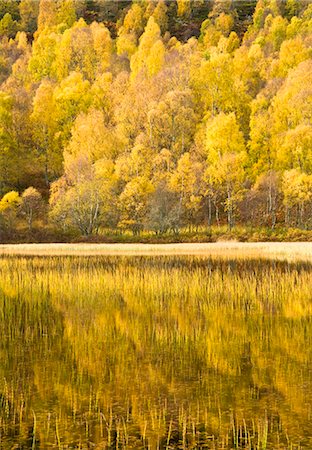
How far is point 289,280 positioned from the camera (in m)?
26.0

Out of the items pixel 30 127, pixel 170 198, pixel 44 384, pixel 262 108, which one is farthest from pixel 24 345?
pixel 30 127

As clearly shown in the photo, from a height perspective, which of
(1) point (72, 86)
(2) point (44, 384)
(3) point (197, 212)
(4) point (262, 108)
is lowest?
(2) point (44, 384)

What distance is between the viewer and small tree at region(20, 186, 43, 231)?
76438 millimetres

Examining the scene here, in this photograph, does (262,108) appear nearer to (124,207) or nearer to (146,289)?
(124,207)

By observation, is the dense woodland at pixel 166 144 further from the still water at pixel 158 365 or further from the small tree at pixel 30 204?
the still water at pixel 158 365

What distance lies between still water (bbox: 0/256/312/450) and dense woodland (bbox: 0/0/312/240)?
43.1m

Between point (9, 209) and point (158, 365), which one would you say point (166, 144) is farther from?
point (158, 365)

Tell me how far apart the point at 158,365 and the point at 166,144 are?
6947 cm

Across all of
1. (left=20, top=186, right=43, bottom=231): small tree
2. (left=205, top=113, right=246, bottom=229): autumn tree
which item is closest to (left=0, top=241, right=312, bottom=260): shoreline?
(left=205, top=113, right=246, bottom=229): autumn tree

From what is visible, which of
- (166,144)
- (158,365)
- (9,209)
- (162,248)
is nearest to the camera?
(158,365)

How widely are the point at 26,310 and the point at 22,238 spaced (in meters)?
51.9

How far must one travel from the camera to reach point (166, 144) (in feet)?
271

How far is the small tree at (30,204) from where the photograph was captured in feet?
251

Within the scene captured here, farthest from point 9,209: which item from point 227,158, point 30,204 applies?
point 227,158
